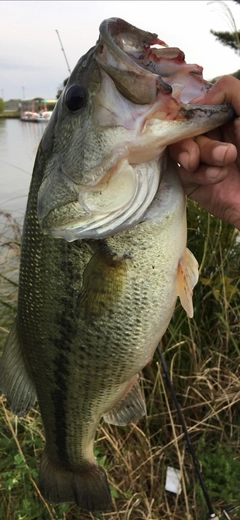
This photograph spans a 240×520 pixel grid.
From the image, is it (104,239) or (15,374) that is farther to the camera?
(15,374)

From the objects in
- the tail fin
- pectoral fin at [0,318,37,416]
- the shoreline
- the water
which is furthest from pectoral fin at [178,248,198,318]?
the shoreline

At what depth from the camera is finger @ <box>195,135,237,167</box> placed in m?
1.20

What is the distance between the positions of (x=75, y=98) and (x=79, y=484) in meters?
1.60

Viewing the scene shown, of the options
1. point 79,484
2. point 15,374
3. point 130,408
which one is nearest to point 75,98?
point 15,374

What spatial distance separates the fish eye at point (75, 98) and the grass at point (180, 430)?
6.22 ft

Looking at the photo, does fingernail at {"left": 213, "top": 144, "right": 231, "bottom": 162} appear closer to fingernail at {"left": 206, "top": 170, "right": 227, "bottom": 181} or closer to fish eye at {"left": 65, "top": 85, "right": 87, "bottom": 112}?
fingernail at {"left": 206, "top": 170, "right": 227, "bottom": 181}

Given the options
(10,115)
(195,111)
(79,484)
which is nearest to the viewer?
(195,111)

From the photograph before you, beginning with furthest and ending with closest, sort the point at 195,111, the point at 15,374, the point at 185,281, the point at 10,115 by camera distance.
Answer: the point at 10,115
the point at 15,374
the point at 185,281
the point at 195,111

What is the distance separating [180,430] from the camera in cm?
292

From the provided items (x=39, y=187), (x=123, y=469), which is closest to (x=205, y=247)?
(x=123, y=469)

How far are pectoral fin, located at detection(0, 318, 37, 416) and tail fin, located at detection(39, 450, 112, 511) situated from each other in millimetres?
356

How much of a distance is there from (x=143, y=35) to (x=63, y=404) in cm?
135

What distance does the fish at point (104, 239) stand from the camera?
3.82ft

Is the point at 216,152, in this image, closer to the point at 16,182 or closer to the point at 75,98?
the point at 75,98
